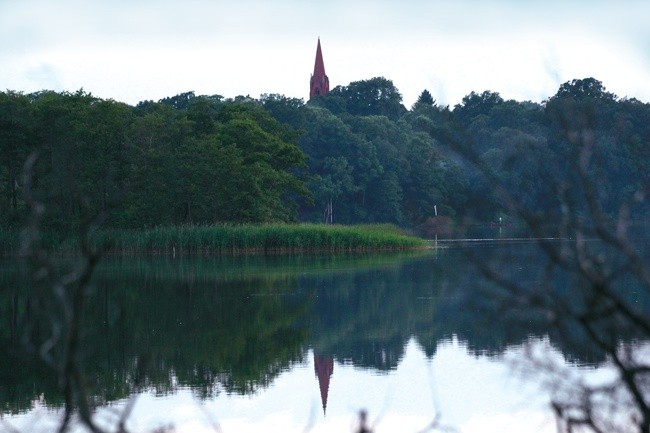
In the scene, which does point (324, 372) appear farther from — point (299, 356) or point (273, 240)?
point (273, 240)

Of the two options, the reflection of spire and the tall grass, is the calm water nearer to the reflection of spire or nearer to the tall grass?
the reflection of spire

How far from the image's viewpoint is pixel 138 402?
11.7 m

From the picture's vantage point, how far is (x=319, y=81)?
109m

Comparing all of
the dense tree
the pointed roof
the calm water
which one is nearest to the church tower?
the pointed roof

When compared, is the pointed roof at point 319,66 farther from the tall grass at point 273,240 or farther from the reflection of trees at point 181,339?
the reflection of trees at point 181,339

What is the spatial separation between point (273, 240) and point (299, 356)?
24142 millimetres

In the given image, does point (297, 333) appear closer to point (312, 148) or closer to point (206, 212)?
point (206, 212)

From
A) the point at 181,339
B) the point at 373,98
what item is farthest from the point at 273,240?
the point at 373,98

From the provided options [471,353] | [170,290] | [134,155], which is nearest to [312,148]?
[134,155]

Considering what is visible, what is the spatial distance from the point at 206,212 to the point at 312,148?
81.1 feet

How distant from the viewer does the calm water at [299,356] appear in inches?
407

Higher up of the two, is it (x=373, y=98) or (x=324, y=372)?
(x=373, y=98)

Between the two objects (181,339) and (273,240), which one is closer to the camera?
(181,339)

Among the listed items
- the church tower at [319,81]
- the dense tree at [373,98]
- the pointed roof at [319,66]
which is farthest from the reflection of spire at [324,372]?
the pointed roof at [319,66]
